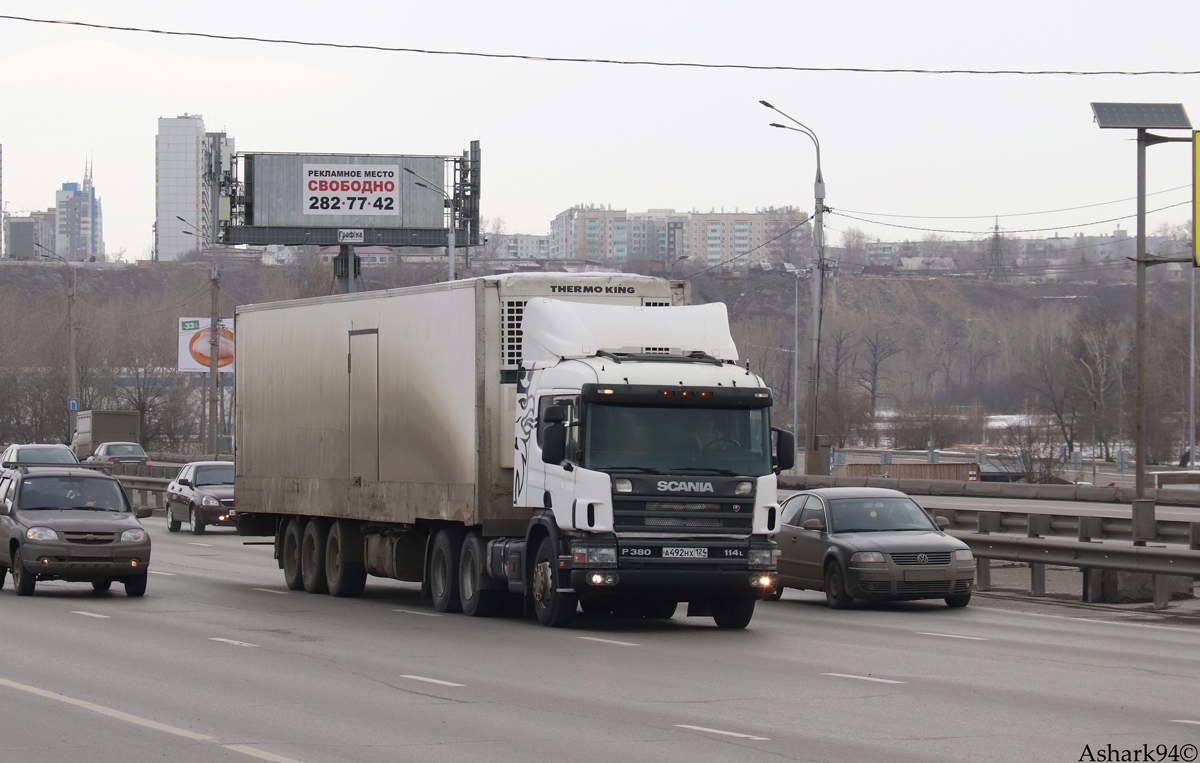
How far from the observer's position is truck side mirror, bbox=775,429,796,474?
1609 centimetres

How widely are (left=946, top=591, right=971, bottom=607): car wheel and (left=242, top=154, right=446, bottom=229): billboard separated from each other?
50075mm

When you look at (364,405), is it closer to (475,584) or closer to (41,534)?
(475,584)

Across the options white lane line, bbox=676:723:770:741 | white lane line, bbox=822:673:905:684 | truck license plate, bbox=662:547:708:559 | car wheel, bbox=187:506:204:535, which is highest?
truck license plate, bbox=662:547:708:559

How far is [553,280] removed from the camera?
17547mm

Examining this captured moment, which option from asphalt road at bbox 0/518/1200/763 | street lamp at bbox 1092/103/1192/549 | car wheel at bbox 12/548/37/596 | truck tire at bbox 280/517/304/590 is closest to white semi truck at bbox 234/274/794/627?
asphalt road at bbox 0/518/1200/763

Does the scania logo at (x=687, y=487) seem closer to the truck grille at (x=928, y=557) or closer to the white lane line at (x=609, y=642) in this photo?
the white lane line at (x=609, y=642)

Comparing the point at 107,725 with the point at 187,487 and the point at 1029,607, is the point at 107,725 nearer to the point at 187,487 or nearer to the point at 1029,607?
the point at 1029,607

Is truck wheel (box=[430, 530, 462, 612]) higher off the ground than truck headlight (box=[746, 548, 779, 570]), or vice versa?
truck headlight (box=[746, 548, 779, 570])

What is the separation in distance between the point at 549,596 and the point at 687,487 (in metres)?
1.93

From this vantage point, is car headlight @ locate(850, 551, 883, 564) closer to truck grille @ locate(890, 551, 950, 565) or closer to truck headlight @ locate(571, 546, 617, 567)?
truck grille @ locate(890, 551, 950, 565)

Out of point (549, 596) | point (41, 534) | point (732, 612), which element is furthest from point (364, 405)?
Answer: point (732, 612)

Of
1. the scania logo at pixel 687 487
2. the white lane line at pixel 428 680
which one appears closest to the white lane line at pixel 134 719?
the white lane line at pixel 428 680

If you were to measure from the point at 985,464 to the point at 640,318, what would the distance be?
51.4 m

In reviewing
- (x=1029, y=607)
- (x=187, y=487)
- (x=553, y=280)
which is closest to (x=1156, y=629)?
(x=1029, y=607)
